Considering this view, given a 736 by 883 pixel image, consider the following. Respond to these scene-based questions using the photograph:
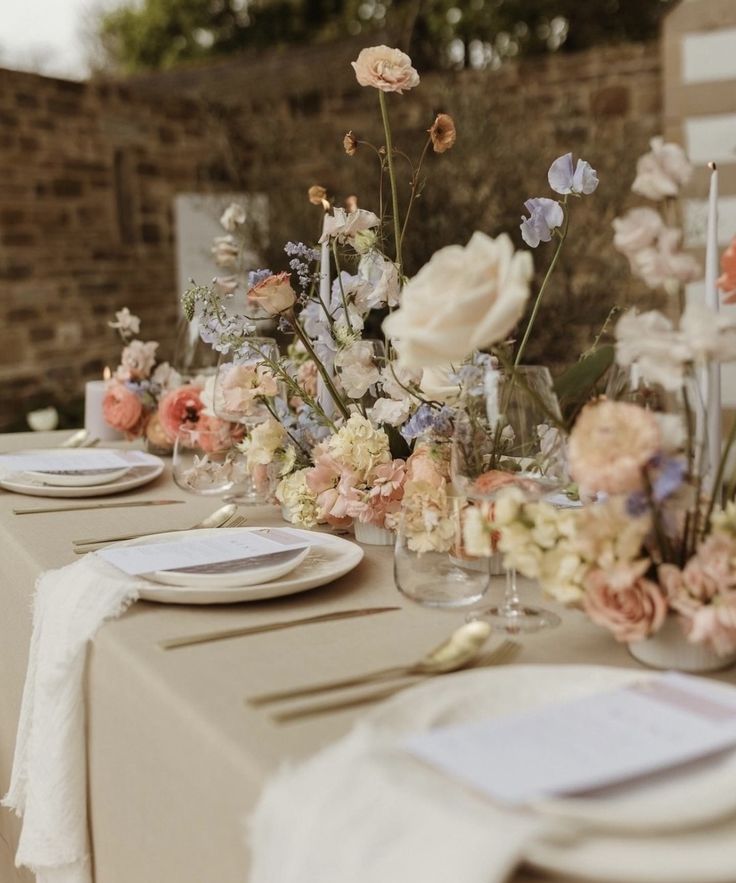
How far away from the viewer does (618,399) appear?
1.14 m

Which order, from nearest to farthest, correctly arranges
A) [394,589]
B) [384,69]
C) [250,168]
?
[394,589]
[384,69]
[250,168]

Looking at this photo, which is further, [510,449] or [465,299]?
[510,449]

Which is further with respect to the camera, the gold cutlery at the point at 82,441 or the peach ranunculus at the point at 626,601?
the gold cutlery at the point at 82,441

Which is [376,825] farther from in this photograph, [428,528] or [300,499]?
[300,499]

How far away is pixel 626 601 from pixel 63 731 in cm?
61

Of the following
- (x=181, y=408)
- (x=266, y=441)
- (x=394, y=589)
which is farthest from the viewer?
(x=181, y=408)

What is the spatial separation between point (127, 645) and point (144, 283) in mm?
4879

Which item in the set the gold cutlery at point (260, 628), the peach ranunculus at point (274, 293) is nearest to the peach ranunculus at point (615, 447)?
the gold cutlery at point (260, 628)

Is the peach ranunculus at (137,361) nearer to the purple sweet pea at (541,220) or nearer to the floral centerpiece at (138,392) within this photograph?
the floral centerpiece at (138,392)

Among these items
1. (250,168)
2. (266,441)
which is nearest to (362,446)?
(266,441)

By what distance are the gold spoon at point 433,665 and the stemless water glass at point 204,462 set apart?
2.63 ft

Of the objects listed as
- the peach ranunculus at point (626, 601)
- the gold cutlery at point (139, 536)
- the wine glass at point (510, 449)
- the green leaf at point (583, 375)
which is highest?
the green leaf at point (583, 375)

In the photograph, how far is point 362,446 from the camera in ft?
4.46

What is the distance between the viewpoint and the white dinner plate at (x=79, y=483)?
1.75 metres
